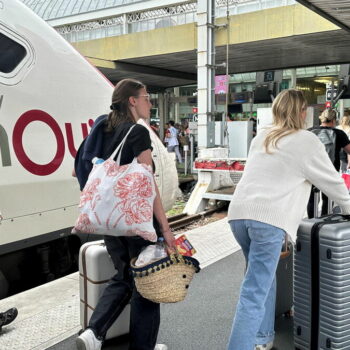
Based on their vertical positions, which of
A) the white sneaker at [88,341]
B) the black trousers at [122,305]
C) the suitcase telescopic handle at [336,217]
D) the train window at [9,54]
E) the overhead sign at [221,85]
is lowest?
the white sneaker at [88,341]

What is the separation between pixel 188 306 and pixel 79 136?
1.84 m

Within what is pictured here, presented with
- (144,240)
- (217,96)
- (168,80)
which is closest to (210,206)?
(217,96)

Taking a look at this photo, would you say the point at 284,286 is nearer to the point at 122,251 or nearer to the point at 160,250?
the point at 160,250

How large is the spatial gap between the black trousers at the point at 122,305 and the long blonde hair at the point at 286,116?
1069 millimetres

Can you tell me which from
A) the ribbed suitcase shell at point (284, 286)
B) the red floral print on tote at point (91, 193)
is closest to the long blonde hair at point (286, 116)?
the red floral print on tote at point (91, 193)

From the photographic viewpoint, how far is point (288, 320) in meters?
3.60

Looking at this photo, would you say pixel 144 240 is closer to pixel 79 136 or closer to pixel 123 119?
pixel 123 119

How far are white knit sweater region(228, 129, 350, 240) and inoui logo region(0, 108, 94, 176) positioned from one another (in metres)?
1.92

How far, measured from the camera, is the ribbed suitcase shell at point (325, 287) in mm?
2695

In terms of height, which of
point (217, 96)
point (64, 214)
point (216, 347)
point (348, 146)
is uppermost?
point (217, 96)

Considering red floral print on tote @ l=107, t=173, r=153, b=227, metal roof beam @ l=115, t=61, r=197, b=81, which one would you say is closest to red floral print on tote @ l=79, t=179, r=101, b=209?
red floral print on tote @ l=107, t=173, r=153, b=227

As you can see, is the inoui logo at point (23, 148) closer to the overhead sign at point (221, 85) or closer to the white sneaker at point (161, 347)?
the white sneaker at point (161, 347)

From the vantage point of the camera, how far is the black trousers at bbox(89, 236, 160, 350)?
9.23 feet

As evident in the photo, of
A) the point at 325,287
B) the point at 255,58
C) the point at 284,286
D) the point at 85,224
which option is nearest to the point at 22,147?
the point at 85,224
